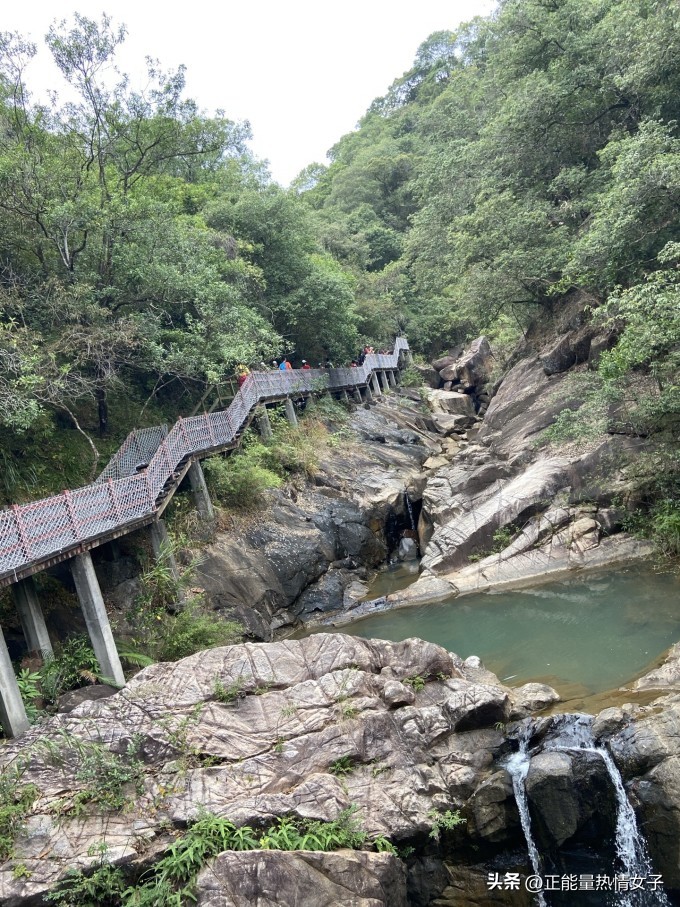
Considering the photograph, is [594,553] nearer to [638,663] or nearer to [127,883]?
[638,663]

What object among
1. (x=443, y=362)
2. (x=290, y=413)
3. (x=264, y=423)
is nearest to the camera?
(x=264, y=423)

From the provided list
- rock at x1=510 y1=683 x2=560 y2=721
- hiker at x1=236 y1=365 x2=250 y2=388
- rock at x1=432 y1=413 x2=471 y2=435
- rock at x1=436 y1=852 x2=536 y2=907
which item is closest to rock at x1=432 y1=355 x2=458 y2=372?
rock at x1=432 y1=413 x2=471 y2=435

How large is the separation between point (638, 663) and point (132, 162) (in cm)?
2460

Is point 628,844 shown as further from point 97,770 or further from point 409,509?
point 409,509

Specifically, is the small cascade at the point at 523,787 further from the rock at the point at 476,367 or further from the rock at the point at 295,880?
the rock at the point at 476,367

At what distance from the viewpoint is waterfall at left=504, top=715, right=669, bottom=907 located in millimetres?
7203

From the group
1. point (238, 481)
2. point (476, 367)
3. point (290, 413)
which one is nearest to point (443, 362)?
point (476, 367)

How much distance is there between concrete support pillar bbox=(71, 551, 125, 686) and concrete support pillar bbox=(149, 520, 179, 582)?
2.70 m

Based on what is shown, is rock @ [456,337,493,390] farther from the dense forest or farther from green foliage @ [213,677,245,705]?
green foliage @ [213,677,245,705]

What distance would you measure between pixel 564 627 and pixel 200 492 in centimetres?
1048

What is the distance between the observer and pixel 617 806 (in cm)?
761

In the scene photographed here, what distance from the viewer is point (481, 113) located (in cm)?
3384

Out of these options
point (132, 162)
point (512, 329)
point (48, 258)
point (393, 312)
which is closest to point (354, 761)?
point (48, 258)

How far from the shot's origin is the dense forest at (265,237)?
1537 centimetres
